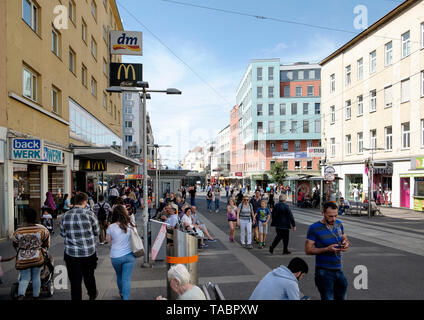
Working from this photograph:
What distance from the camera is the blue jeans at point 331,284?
4406 mm

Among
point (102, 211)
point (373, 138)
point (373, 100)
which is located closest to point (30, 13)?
point (102, 211)

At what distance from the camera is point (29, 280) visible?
5445 millimetres

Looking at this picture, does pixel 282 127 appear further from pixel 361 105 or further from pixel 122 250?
pixel 122 250

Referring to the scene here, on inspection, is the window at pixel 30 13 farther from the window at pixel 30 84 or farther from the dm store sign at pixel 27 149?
the dm store sign at pixel 27 149

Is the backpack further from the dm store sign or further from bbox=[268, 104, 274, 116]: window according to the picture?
bbox=[268, 104, 274, 116]: window

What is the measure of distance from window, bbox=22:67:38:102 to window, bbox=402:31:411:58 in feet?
80.2

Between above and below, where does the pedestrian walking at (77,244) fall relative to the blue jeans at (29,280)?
above

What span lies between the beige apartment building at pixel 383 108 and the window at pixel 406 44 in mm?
67

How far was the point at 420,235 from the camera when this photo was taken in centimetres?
1291

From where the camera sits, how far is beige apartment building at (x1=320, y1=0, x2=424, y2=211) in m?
23.2

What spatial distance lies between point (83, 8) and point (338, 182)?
88.1ft

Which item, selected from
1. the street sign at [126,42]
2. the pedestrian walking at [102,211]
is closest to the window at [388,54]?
the street sign at [126,42]

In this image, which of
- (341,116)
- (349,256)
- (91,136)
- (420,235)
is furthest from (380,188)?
(91,136)

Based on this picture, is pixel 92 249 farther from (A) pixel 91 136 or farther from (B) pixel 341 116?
(B) pixel 341 116
